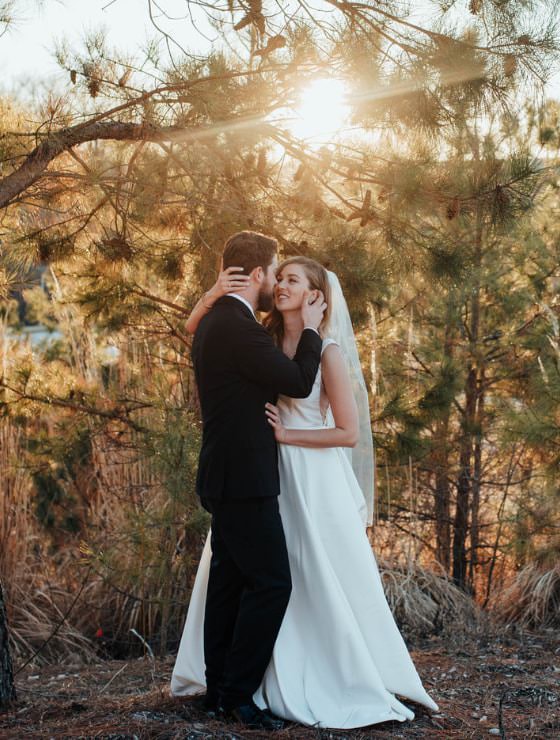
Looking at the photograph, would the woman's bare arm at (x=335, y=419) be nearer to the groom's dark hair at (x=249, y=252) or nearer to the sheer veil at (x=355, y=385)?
the sheer veil at (x=355, y=385)

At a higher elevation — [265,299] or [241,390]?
[265,299]

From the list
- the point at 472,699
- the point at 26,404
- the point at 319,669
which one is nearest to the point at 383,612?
the point at 319,669

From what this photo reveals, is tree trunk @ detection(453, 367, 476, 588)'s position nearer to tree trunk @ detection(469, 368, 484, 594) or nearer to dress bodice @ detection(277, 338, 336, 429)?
tree trunk @ detection(469, 368, 484, 594)

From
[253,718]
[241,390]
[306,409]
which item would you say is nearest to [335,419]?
[306,409]

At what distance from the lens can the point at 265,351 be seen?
10.6 ft

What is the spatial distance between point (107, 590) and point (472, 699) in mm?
3268

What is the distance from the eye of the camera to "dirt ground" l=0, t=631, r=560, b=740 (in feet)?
10.8

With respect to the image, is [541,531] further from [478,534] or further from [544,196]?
[544,196]

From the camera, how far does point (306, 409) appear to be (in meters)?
3.59

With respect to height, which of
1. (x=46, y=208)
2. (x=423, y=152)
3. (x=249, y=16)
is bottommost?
(x=46, y=208)

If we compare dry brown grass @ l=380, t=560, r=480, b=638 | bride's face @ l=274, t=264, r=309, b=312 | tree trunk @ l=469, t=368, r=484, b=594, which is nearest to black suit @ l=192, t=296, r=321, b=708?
bride's face @ l=274, t=264, r=309, b=312

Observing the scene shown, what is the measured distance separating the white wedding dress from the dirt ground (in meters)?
0.11

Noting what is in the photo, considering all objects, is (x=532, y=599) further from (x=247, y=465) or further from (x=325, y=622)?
(x=247, y=465)

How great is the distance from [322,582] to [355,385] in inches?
37.2
